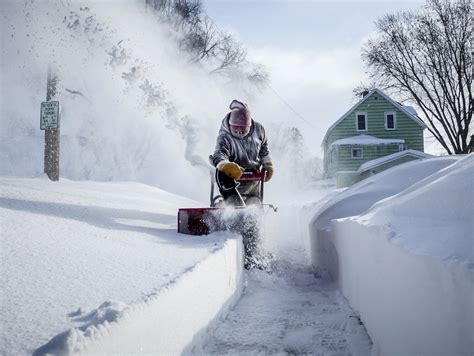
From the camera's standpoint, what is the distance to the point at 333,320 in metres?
3.32

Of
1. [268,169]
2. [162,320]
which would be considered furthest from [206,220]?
[162,320]

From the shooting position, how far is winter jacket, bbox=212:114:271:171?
18.0 feet

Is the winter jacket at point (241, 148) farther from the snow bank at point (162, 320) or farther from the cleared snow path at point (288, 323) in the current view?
the snow bank at point (162, 320)

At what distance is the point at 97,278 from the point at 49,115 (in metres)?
5.23

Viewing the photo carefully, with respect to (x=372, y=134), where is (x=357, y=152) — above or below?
below

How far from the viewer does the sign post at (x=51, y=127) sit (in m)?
6.31

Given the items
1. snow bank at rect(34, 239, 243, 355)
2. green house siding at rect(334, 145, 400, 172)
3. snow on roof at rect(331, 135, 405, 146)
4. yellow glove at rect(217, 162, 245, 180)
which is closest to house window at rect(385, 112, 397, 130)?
snow on roof at rect(331, 135, 405, 146)

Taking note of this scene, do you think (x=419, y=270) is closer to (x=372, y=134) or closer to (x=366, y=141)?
(x=366, y=141)

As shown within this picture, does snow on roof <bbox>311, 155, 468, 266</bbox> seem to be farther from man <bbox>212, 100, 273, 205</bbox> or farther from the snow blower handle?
man <bbox>212, 100, 273, 205</bbox>

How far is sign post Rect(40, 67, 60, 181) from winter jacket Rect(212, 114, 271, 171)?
3076mm

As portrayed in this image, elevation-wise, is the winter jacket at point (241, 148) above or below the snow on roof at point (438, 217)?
above

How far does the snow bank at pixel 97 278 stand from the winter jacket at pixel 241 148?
1.72m

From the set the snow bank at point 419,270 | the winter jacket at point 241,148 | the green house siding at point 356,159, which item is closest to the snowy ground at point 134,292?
the snow bank at point 419,270

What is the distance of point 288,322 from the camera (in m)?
3.21
